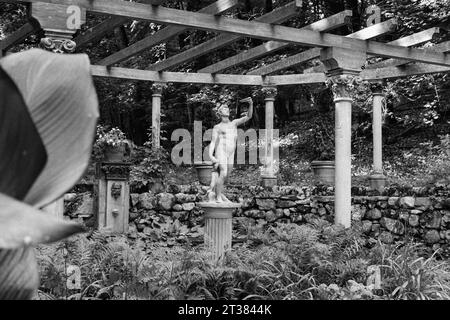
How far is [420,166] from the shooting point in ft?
46.8

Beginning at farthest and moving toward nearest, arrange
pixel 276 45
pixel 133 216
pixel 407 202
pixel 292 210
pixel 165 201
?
pixel 292 210
pixel 165 201
pixel 133 216
pixel 407 202
pixel 276 45

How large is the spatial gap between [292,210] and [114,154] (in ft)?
12.8

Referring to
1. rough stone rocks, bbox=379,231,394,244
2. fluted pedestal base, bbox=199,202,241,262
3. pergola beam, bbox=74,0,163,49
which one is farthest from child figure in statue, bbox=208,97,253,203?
rough stone rocks, bbox=379,231,394,244

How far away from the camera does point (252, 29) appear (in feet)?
24.7

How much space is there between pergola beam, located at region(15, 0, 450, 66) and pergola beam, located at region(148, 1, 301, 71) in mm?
224

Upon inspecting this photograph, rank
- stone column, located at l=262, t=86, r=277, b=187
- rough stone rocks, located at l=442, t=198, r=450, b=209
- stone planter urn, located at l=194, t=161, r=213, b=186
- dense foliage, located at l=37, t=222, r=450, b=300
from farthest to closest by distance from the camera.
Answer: stone column, located at l=262, t=86, r=277, b=187 → stone planter urn, located at l=194, t=161, r=213, b=186 → rough stone rocks, located at l=442, t=198, r=450, b=209 → dense foliage, located at l=37, t=222, r=450, b=300

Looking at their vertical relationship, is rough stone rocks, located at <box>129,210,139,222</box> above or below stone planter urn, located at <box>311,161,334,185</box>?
below

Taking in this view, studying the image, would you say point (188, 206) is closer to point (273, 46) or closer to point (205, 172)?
point (205, 172)

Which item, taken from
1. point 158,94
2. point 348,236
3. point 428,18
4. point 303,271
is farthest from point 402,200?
point 428,18

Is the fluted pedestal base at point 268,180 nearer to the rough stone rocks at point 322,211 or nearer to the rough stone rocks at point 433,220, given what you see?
the rough stone rocks at point 322,211

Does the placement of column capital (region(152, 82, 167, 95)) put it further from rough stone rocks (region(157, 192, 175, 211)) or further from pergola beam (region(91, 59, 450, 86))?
rough stone rocks (region(157, 192, 175, 211))

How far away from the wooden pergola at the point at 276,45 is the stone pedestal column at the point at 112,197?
2021mm

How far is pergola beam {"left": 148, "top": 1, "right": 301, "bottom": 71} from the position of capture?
719cm

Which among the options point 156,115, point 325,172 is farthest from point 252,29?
point 156,115
